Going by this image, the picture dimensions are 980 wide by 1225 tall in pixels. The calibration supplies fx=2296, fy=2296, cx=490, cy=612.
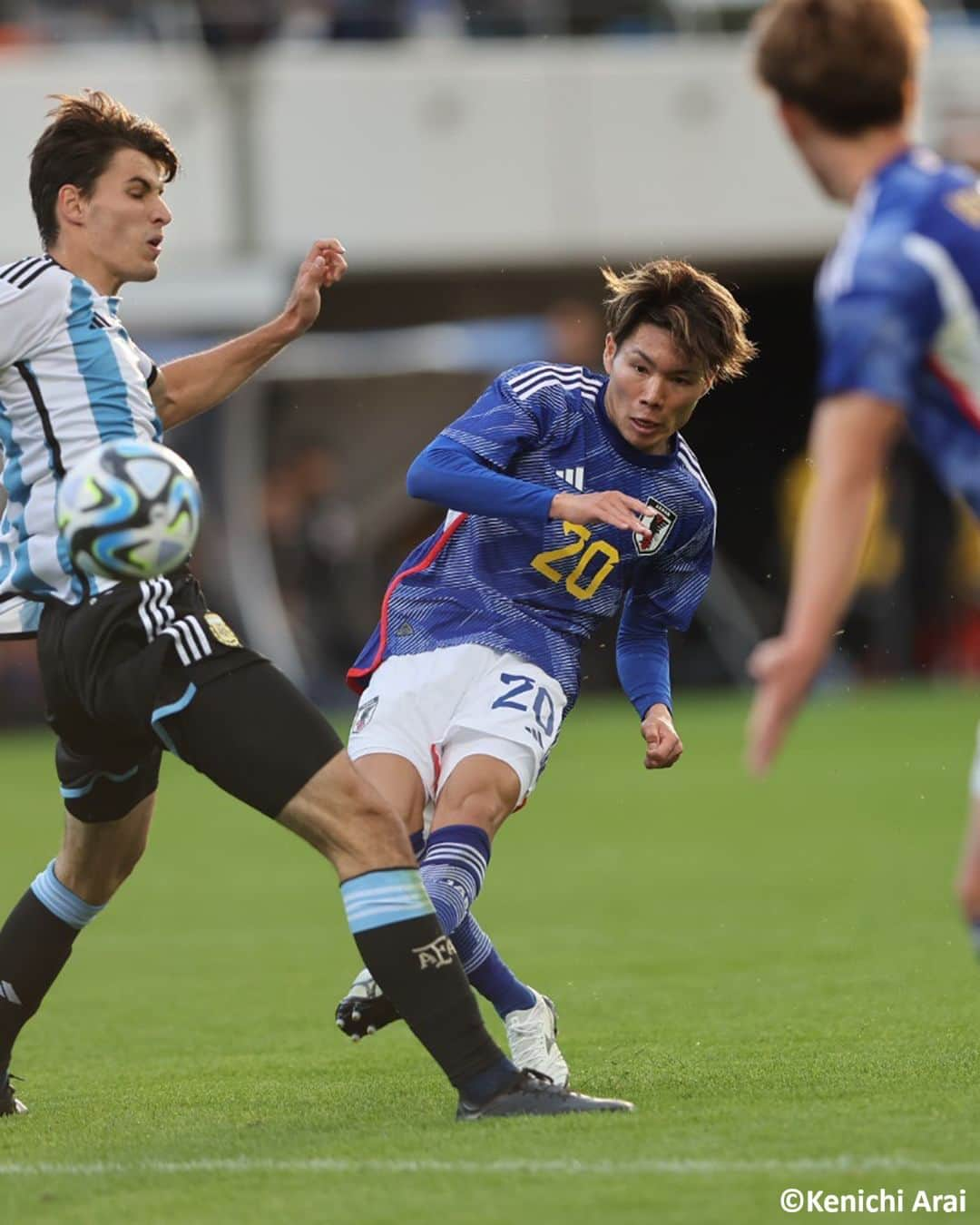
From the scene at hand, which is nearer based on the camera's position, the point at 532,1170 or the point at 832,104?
the point at 832,104

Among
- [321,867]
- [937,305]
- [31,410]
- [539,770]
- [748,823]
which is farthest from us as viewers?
[748,823]

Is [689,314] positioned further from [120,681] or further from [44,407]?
[120,681]

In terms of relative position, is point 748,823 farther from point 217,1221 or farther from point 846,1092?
point 217,1221

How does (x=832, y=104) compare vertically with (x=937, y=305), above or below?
above

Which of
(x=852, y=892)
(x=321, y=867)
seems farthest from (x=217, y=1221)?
(x=321, y=867)

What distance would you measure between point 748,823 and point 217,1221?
9797 millimetres

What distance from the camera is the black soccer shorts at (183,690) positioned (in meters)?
5.40

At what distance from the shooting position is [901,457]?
27.8 metres

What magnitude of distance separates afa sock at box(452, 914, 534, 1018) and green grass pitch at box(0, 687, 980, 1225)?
288mm

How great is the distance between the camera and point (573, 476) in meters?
6.49

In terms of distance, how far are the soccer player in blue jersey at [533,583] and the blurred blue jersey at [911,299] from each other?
1776 mm

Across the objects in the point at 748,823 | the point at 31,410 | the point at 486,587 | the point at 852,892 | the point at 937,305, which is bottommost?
the point at 748,823

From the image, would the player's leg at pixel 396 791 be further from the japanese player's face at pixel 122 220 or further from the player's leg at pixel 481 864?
the japanese player's face at pixel 122 220

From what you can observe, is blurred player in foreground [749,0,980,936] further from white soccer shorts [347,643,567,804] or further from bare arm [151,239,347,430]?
bare arm [151,239,347,430]
